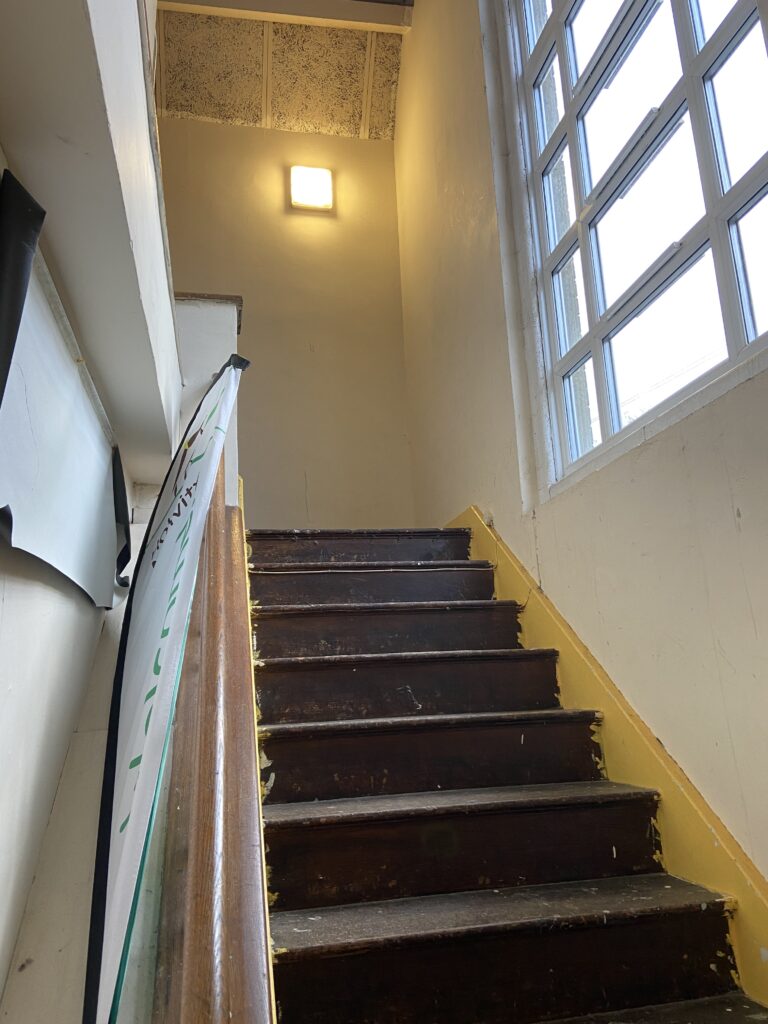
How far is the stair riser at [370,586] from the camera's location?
2.35 meters

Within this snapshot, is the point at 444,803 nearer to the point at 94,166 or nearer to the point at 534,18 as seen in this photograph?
the point at 94,166

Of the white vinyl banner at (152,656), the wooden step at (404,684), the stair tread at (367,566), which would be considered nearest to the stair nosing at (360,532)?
the stair tread at (367,566)

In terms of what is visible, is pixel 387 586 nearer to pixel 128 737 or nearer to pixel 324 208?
pixel 128 737

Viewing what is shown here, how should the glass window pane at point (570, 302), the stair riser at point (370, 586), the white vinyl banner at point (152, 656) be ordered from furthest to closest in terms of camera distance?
the stair riser at point (370, 586), the glass window pane at point (570, 302), the white vinyl banner at point (152, 656)

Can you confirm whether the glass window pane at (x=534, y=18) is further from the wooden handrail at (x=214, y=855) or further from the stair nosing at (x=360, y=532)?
the wooden handrail at (x=214, y=855)

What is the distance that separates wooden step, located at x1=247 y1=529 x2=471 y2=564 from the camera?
2.62m

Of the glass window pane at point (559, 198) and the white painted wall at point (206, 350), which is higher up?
the glass window pane at point (559, 198)

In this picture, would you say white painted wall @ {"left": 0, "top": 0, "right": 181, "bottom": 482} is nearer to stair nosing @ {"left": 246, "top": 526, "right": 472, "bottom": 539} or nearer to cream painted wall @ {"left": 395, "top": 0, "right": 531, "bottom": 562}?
stair nosing @ {"left": 246, "top": 526, "right": 472, "bottom": 539}

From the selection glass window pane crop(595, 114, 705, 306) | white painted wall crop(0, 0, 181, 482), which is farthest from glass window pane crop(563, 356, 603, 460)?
white painted wall crop(0, 0, 181, 482)

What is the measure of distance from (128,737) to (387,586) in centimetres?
139

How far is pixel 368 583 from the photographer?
Answer: 2.43 meters

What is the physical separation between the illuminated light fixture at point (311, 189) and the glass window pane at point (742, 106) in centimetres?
310

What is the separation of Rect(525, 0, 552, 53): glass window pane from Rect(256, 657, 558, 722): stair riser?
221 cm

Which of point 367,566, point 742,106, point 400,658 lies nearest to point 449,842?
point 400,658
